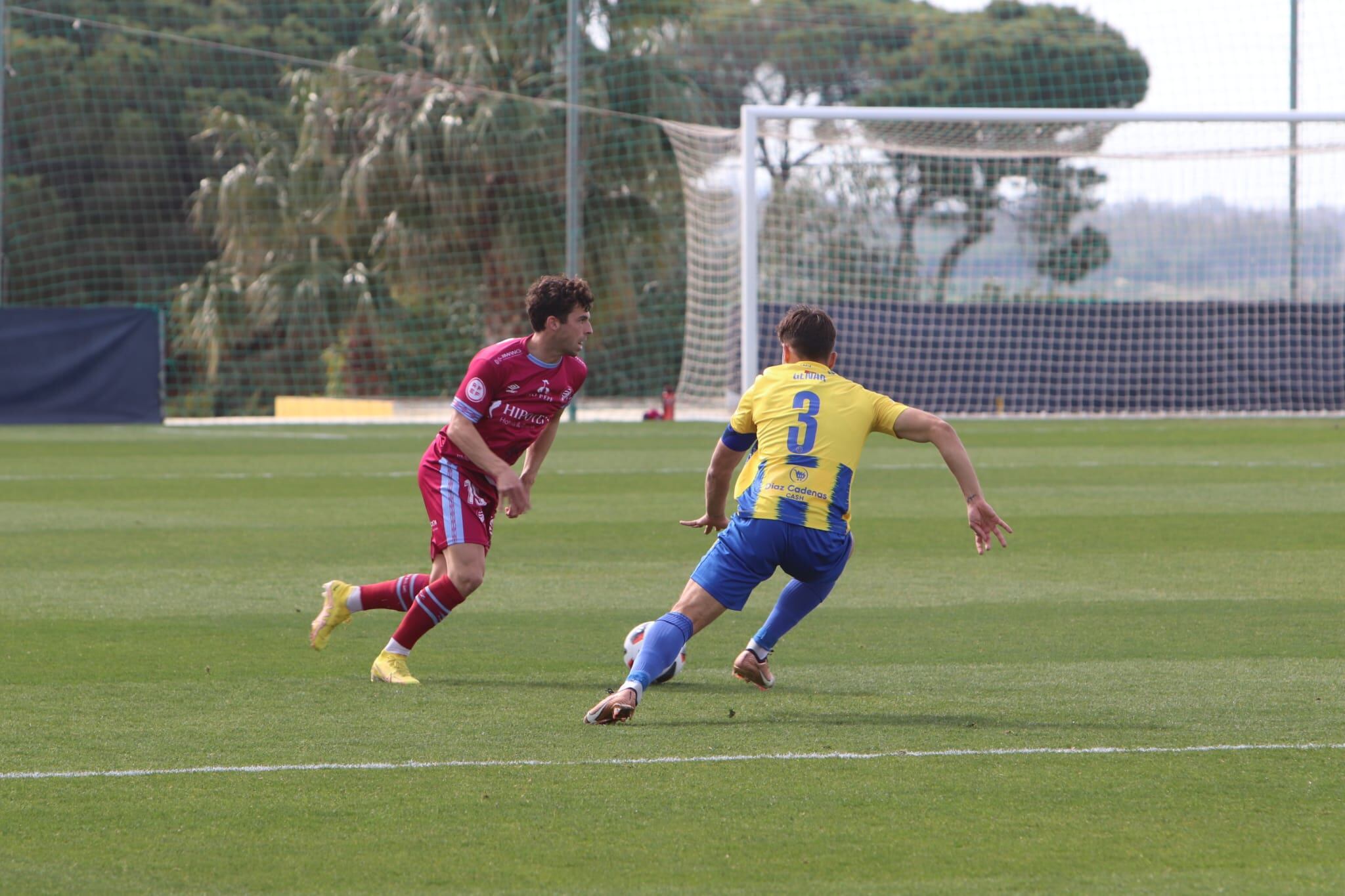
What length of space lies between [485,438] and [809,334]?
1.50 meters

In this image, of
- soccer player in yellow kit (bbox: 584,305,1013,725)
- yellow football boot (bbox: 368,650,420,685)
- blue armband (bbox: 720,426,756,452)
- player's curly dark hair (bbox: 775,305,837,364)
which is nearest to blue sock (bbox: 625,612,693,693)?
soccer player in yellow kit (bbox: 584,305,1013,725)

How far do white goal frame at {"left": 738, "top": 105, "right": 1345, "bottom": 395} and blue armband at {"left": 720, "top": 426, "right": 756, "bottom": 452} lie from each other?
16.4 metres

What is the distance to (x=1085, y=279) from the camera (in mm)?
31797

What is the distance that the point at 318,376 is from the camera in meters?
36.4

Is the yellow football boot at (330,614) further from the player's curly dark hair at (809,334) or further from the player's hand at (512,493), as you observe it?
the player's curly dark hair at (809,334)

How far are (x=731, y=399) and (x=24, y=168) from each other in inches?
824

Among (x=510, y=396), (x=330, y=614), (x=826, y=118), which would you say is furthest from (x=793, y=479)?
(x=826, y=118)

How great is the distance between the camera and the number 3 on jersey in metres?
5.96

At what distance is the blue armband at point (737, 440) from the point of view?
614 centimetres

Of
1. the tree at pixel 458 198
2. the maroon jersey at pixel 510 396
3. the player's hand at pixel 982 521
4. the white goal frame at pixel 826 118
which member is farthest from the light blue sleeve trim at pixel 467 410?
the tree at pixel 458 198

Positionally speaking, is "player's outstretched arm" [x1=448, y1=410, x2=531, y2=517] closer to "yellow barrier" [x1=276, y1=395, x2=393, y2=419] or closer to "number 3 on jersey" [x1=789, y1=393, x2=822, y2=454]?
"number 3 on jersey" [x1=789, y1=393, x2=822, y2=454]

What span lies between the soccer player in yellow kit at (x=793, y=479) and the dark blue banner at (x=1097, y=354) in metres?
22.5

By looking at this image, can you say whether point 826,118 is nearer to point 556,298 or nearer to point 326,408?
point 326,408

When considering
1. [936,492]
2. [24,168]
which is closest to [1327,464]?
[936,492]
